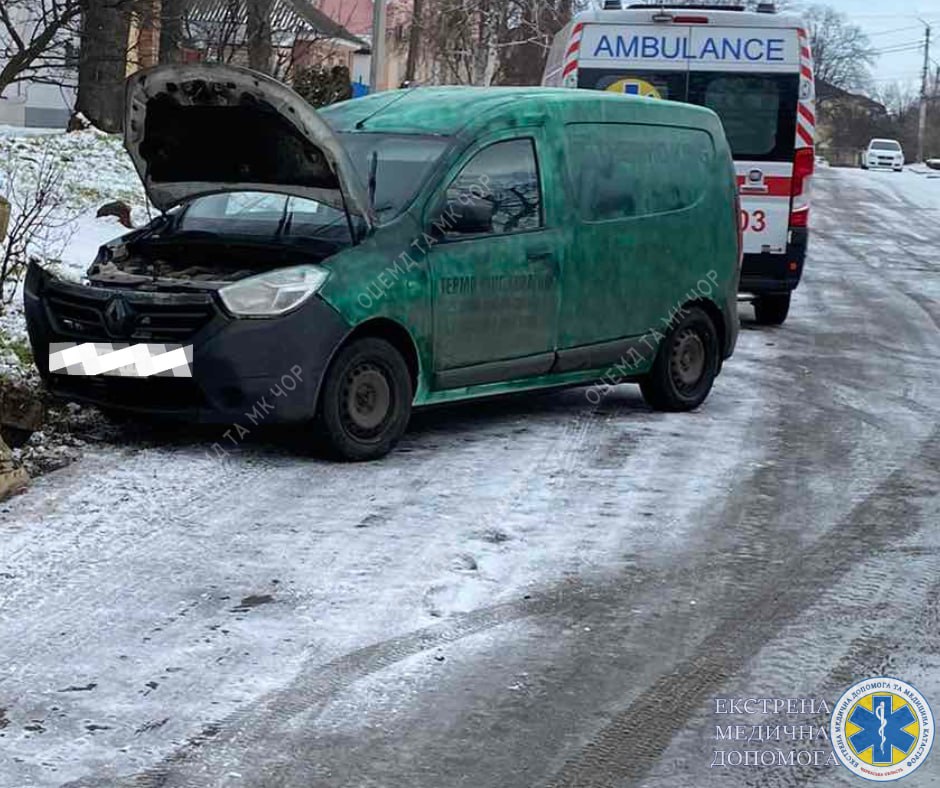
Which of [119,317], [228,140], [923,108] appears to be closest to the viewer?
[119,317]

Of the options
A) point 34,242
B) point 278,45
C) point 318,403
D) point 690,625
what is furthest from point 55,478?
point 278,45

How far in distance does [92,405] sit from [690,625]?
3.58 m

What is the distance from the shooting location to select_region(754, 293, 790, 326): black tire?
15312mm

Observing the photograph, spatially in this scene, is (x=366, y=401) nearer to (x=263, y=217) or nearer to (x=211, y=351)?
(x=211, y=351)

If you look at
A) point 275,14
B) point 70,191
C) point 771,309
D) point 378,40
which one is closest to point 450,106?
point 771,309

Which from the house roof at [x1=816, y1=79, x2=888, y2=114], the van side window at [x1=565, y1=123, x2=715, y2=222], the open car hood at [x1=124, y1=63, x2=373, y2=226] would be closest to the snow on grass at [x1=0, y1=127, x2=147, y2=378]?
the open car hood at [x1=124, y1=63, x2=373, y2=226]

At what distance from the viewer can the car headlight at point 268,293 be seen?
307 inches

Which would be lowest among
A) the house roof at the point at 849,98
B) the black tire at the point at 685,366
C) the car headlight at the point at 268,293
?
the black tire at the point at 685,366

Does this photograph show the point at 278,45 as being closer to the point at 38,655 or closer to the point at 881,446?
the point at 881,446

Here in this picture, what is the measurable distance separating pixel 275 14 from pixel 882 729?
19.9m

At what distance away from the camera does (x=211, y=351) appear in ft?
25.5

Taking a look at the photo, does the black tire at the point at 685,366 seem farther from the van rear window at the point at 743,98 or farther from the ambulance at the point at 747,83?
the van rear window at the point at 743,98

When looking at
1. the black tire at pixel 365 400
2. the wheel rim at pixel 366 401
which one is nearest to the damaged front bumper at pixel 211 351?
the black tire at pixel 365 400

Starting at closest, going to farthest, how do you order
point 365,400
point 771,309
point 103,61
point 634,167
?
point 365,400 < point 634,167 < point 771,309 < point 103,61
